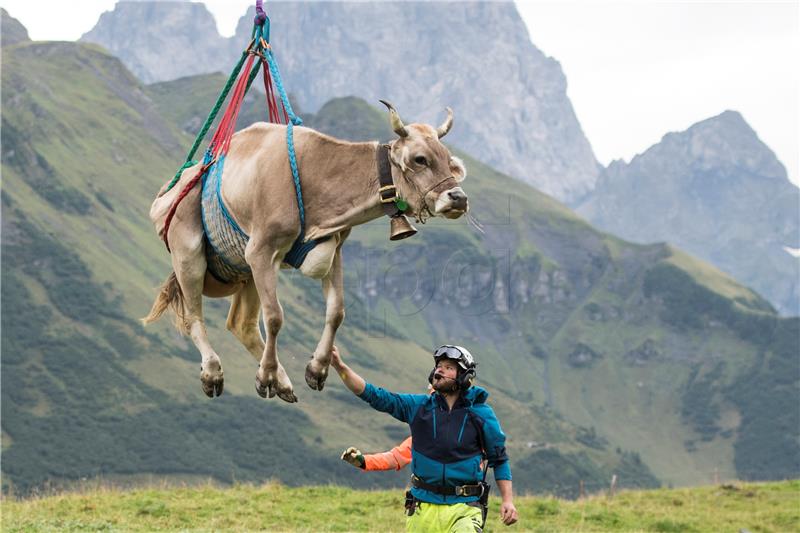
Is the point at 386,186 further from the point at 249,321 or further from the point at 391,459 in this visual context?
the point at 391,459

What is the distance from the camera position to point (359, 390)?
12008 millimetres

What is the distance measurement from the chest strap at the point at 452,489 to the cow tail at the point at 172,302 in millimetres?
3362

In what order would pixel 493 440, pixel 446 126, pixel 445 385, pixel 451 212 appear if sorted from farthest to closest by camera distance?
1. pixel 493 440
2. pixel 445 385
3. pixel 446 126
4. pixel 451 212

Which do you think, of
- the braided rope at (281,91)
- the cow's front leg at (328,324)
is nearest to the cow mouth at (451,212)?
the cow's front leg at (328,324)

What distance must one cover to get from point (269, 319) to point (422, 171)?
2.21 metres

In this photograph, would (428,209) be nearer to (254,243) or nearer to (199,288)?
(254,243)

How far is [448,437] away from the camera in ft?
38.2

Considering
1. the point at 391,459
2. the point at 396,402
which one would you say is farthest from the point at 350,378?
the point at 391,459

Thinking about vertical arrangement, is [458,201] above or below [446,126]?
below

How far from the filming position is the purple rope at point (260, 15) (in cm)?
1229

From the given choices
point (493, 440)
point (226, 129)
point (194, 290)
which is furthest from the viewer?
point (226, 129)

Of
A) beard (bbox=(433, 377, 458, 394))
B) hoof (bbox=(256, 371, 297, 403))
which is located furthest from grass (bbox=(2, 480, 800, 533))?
beard (bbox=(433, 377, 458, 394))

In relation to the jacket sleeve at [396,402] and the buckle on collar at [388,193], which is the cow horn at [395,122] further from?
the jacket sleeve at [396,402]

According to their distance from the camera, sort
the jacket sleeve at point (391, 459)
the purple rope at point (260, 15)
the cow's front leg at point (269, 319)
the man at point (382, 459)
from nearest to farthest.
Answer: the cow's front leg at point (269, 319)
the man at point (382, 459)
the jacket sleeve at point (391, 459)
the purple rope at point (260, 15)
